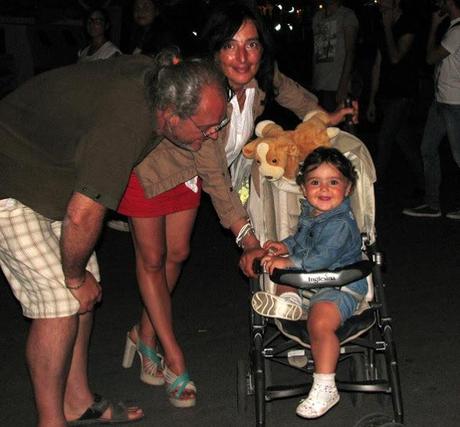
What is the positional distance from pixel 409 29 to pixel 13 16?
33.3 ft

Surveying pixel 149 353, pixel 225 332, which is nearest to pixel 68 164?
pixel 149 353

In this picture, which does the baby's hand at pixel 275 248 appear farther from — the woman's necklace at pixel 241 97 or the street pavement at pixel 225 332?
the street pavement at pixel 225 332

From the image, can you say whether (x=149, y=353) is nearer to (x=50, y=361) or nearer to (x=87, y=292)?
(x=50, y=361)

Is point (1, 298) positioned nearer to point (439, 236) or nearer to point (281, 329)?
point (281, 329)

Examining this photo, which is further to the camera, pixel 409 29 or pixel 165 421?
pixel 409 29

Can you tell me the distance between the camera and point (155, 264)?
494cm

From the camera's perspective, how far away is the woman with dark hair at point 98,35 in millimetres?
9023

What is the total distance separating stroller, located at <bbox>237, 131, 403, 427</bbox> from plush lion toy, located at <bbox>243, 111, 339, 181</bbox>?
9 cm

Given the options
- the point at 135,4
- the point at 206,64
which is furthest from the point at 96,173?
the point at 135,4

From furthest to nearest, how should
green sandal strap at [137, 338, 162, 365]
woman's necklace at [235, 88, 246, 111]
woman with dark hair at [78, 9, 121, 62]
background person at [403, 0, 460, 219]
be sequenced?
woman with dark hair at [78, 9, 121, 62]
background person at [403, 0, 460, 219]
green sandal strap at [137, 338, 162, 365]
woman's necklace at [235, 88, 246, 111]

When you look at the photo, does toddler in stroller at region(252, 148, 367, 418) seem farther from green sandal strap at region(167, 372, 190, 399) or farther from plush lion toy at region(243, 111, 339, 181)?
green sandal strap at region(167, 372, 190, 399)

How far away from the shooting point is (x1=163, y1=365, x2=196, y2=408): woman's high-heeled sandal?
5.07m

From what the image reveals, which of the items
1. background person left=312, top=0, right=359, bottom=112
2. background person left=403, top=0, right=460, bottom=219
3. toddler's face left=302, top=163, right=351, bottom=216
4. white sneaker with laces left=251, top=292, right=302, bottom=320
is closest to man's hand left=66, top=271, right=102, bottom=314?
white sneaker with laces left=251, top=292, right=302, bottom=320

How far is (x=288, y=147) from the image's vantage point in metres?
5.02
